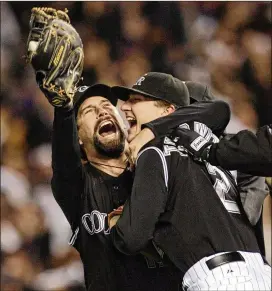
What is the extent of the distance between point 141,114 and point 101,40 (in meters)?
1.55

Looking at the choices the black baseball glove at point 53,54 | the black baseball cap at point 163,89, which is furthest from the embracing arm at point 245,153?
the black baseball glove at point 53,54

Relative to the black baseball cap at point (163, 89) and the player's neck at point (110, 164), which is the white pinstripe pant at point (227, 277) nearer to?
the black baseball cap at point (163, 89)

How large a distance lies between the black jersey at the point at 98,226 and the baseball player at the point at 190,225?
0.92ft

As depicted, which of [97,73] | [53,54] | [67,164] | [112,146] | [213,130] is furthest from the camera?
[97,73]

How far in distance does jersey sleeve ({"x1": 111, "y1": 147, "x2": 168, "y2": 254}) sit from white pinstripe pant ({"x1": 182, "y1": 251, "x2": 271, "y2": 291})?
0.12 metres

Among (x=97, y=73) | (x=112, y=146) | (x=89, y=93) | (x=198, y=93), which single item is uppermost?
(x=198, y=93)

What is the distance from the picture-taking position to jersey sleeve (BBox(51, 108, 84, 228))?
4.92 feet

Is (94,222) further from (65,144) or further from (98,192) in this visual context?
(65,144)

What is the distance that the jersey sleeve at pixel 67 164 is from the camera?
1501 millimetres

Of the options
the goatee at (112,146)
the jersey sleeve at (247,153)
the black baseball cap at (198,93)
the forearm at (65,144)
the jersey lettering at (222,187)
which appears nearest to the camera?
the jersey sleeve at (247,153)

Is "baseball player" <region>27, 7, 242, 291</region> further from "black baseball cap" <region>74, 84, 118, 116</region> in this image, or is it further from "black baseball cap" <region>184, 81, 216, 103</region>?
"black baseball cap" <region>184, 81, 216, 103</region>

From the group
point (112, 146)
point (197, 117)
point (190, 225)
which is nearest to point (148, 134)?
point (197, 117)

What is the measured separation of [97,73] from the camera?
9.85 ft

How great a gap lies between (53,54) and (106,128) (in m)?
0.56
